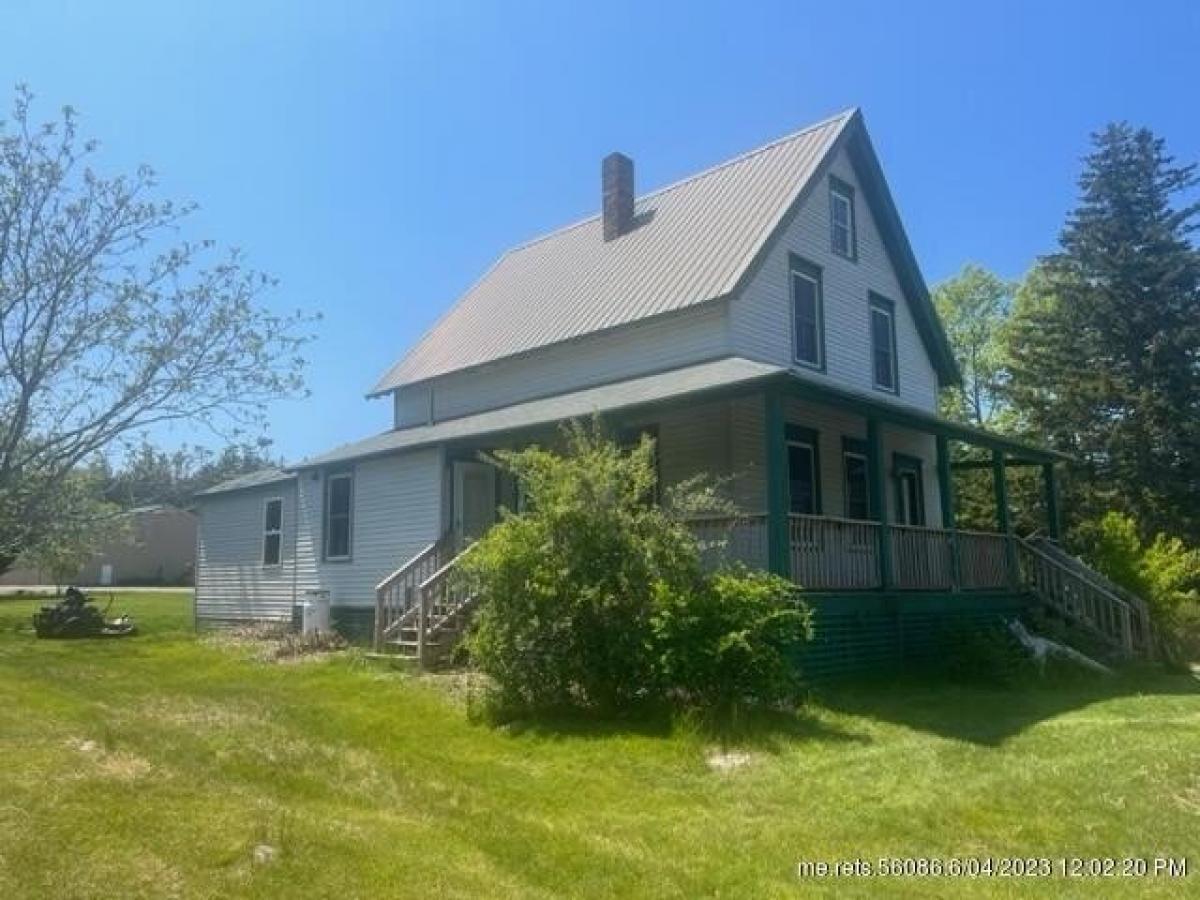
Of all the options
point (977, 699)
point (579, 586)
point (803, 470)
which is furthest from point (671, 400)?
point (977, 699)

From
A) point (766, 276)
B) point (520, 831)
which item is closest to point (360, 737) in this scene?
point (520, 831)

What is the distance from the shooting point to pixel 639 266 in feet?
63.2

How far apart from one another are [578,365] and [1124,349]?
18315 mm

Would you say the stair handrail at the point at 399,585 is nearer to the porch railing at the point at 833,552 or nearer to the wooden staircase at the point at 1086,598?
the porch railing at the point at 833,552

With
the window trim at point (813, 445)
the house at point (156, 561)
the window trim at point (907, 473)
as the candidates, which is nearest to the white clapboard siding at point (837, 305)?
the window trim at point (813, 445)

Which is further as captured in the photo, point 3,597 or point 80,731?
point 3,597

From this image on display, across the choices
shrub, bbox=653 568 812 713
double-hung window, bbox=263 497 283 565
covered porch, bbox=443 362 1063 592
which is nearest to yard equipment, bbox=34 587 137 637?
double-hung window, bbox=263 497 283 565

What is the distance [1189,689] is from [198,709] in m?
12.9

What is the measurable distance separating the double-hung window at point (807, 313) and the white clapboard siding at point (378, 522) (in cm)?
683

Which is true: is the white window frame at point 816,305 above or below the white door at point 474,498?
above

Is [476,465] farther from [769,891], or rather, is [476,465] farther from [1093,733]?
[769,891]

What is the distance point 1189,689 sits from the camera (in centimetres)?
1354

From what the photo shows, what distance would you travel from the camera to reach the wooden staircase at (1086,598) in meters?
16.0

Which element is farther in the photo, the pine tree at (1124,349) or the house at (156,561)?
the house at (156,561)
